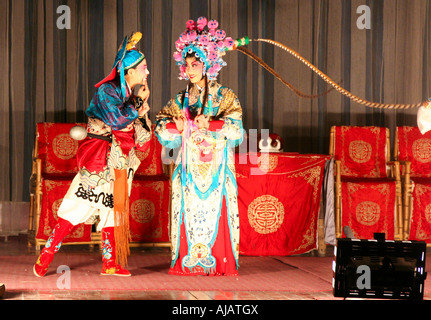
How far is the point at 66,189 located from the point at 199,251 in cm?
143

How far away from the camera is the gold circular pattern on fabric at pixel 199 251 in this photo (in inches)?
168

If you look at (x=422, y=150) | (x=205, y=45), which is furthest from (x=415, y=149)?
(x=205, y=45)

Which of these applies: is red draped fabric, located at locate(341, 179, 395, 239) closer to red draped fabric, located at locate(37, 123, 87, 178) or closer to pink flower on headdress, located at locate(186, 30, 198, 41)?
pink flower on headdress, located at locate(186, 30, 198, 41)

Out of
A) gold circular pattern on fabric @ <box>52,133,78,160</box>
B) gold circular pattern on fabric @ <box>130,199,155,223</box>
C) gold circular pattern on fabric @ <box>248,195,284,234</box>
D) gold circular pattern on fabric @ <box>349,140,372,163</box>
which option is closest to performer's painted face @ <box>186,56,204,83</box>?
gold circular pattern on fabric @ <box>248,195,284,234</box>

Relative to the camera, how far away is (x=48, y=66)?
611 cm

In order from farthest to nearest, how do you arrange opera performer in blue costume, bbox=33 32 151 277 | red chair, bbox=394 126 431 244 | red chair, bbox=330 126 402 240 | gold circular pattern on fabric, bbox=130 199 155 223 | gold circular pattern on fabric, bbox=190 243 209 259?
red chair, bbox=394 126 431 244, red chair, bbox=330 126 402 240, gold circular pattern on fabric, bbox=130 199 155 223, gold circular pattern on fabric, bbox=190 243 209 259, opera performer in blue costume, bbox=33 32 151 277

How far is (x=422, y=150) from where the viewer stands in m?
6.08

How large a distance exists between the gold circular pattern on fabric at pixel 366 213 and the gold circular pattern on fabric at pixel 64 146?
2263 millimetres

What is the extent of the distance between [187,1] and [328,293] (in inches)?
135

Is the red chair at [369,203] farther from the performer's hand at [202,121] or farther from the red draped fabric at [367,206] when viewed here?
the performer's hand at [202,121]

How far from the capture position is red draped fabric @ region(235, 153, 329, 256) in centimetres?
520

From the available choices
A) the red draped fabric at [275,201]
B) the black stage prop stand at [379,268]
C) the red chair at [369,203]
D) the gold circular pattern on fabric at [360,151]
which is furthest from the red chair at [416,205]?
the black stage prop stand at [379,268]

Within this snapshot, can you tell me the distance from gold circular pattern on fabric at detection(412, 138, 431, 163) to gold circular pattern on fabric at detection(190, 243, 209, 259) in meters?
2.55
